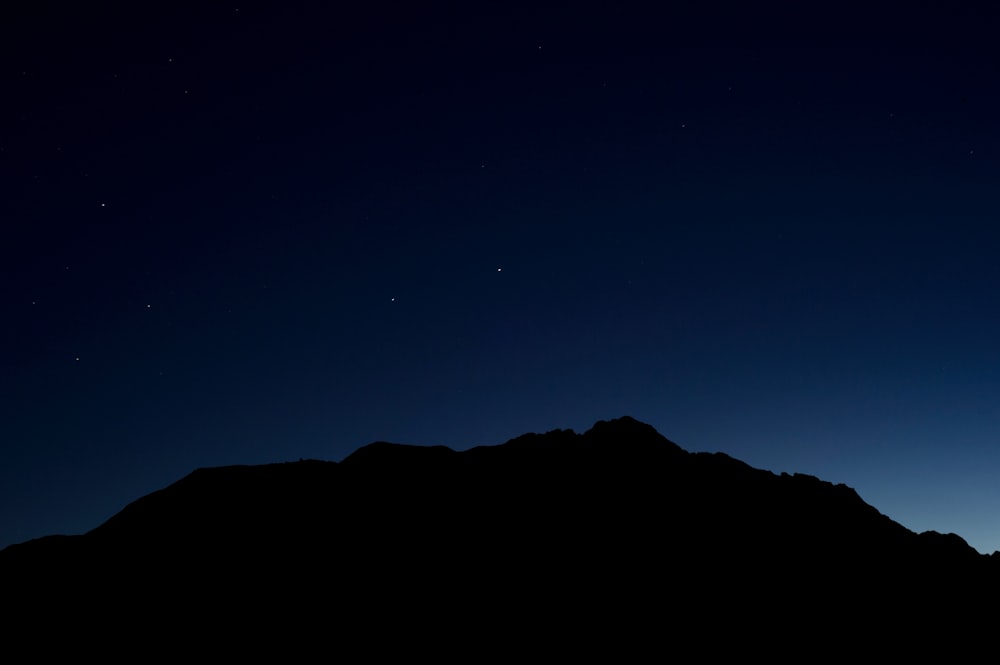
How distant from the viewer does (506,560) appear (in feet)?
76.2

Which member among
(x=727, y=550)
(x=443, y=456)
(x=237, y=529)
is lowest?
(x=727, y=550)

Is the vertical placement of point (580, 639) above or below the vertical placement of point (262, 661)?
below

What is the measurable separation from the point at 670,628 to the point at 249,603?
15.4 m

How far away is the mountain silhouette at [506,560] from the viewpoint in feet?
65.5

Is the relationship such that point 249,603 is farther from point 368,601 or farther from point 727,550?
point 727,550

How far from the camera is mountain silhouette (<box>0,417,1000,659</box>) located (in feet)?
65.5

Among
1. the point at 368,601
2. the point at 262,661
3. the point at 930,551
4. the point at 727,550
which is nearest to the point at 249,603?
the point at 262,661

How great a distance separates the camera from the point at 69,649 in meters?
18.3

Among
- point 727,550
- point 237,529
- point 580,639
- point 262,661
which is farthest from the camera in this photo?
point 727,550

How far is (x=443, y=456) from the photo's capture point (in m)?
29.3

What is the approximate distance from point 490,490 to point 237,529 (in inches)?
428

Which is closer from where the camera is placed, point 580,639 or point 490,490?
point 580,639

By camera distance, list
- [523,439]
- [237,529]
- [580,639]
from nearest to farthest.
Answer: [580,639], [237,529], [523,439]

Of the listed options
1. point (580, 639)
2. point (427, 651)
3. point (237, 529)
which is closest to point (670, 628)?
point (580, 639)
